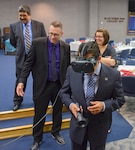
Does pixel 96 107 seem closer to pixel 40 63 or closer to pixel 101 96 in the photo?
pixel 101 96

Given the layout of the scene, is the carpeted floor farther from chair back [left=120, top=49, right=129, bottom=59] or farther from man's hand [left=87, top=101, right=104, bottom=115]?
chair back [left=120, top=49, right=129, bottom=59]

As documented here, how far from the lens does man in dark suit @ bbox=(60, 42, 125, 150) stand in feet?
4.62

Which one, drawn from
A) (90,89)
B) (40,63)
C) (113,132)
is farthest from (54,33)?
(113,132)

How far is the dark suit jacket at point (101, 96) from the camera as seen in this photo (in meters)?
1.48

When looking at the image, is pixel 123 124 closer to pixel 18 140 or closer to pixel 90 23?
pixel 18 140

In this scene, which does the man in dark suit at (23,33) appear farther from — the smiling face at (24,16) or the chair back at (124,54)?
the chair back at (124,54)

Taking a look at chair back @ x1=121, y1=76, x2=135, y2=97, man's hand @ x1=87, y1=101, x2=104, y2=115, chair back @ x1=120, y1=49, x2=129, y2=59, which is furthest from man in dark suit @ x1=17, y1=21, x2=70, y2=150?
chair back @ x1=120, y1=49, x2=129, y2=59

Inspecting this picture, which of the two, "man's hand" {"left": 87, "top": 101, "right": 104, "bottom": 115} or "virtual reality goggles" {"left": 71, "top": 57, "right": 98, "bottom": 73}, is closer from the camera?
"virtual reality goggles" {"left": 71, "top": 57, "right": 98, "bottom": 73}

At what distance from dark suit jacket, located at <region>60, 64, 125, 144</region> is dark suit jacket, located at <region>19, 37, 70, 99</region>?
74 cm

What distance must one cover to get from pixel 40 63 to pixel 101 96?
40.6 inches

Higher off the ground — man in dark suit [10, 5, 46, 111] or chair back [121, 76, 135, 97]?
man in dark suit [10, 5, 46, 111]

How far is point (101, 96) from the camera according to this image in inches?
58.7

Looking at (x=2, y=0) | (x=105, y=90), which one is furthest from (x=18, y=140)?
(x=2, y=0)

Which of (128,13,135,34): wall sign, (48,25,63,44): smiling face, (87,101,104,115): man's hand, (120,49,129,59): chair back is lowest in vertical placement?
(87,101,104,115): man's hand
